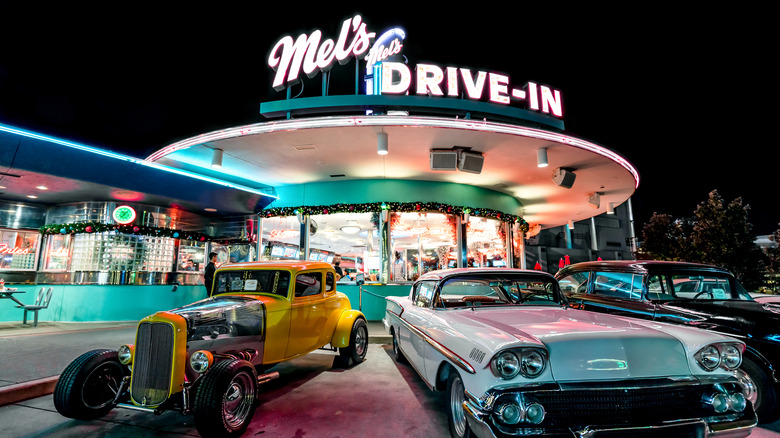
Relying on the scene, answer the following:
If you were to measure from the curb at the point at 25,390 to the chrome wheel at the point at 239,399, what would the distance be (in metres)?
3.21

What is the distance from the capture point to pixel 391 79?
9172 millimetres

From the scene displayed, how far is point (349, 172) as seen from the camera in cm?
1152

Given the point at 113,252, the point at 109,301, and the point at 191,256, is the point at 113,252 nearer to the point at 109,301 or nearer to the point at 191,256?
the point at 109,301

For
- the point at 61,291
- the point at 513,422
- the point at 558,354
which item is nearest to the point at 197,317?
the point at 513,422

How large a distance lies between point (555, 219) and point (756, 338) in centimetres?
1810

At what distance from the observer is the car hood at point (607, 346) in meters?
2.64

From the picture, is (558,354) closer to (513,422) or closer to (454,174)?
(513,422)

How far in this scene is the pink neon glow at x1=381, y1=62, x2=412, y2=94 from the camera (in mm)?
8930

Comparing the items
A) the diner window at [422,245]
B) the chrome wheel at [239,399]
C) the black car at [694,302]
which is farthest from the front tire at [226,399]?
the diner window at [422,245]

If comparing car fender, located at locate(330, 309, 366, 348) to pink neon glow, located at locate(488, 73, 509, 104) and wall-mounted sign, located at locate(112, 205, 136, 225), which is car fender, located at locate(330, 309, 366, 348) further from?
wall-mounted sign, located at locate(112, 205, 136, 225)

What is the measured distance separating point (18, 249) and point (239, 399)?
1340 centimetres

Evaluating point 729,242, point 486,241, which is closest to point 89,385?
point 486,241

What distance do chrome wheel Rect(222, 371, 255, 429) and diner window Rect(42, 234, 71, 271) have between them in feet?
40.1

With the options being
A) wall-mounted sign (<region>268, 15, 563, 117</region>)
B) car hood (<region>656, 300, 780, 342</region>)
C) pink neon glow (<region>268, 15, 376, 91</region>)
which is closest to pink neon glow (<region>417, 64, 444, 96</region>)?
wall-mounted sign (<region>268, 15, 563, 117</region>)
